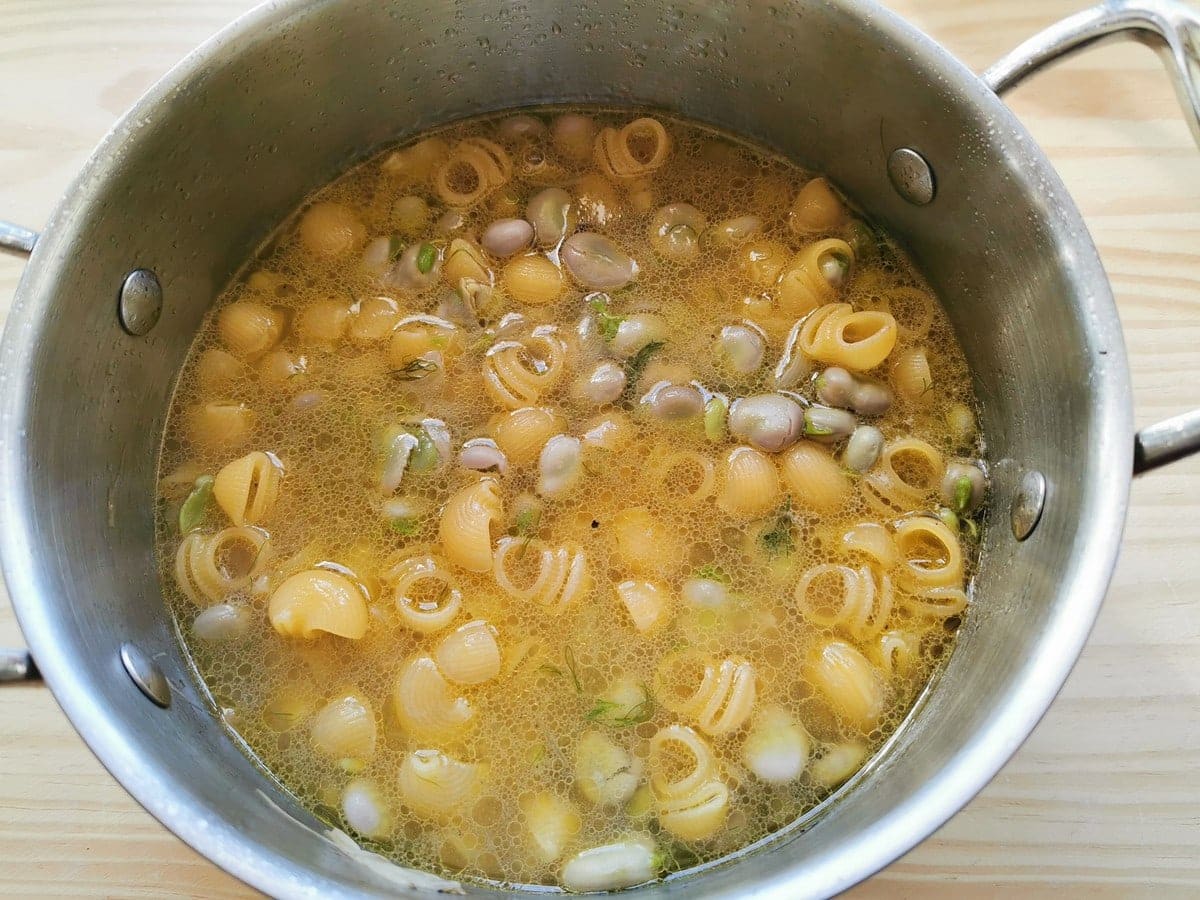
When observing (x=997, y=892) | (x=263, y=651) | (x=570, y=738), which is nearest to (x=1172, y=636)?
(x=997, y=892)

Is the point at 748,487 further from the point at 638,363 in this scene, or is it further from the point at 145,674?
the point at 145,674

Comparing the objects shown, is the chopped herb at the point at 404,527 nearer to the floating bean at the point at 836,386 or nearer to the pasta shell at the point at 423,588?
the pasta shell at the point at 423,588

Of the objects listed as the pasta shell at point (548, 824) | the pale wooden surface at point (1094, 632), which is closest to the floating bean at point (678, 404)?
the pasta shell at point (548, 824)

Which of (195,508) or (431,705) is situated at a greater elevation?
(195,508)

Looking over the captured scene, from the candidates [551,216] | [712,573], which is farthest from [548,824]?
[551,216]

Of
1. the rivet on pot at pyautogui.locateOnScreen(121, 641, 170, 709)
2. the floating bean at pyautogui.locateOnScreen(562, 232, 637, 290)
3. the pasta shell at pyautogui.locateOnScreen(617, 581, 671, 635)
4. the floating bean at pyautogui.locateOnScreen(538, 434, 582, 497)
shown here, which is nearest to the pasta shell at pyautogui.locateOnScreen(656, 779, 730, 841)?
the pasta shell at pyautogui.locateOnScreen(617, 581, 671, 635)

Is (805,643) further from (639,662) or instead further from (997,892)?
(997,892)

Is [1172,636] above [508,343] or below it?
below
